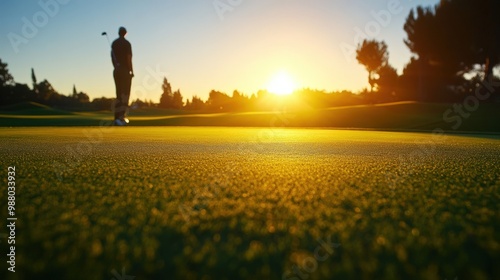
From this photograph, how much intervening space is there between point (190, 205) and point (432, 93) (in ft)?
201

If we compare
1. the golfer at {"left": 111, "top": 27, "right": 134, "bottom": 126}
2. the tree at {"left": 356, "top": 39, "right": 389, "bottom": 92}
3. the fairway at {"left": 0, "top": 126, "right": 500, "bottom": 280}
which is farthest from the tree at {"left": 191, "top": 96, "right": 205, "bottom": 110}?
the fairway at {"left": 0, "top": 126, "right": 500, "bottom": 280}

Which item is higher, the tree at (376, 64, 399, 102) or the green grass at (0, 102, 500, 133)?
the tree at (376, 64, 399, 102)

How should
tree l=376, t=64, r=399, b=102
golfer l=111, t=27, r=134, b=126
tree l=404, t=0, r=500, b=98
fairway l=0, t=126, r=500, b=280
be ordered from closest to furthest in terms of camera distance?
fairway l=0, t=126, r=500, b=280 → golfer l=111, t=27, r=134, b=126 → tree l=404, t=0, r=500, b=98 → tree l=376, t=64, r=399, b=102

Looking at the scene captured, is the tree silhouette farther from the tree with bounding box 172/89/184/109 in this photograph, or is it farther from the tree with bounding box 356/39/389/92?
the tree with bounding box 356/39/389/92

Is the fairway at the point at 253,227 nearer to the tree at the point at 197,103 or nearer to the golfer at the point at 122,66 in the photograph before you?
the golfer at the point at 122,66

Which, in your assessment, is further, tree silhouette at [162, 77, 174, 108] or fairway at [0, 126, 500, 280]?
tree silhouette at [162, 77, 174, 108]

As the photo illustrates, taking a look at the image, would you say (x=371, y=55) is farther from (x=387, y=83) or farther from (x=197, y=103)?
(x=197, y=103)

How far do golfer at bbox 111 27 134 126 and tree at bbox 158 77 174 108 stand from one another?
73.7 meters

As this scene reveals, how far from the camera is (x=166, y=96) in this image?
90062 millimetres

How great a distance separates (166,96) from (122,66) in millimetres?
78822

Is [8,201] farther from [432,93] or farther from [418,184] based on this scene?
[432,93]

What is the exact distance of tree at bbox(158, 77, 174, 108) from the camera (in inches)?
3391

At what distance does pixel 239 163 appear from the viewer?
455 centimetres

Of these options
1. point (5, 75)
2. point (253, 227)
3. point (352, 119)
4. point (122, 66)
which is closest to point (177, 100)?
point (5, 75)
